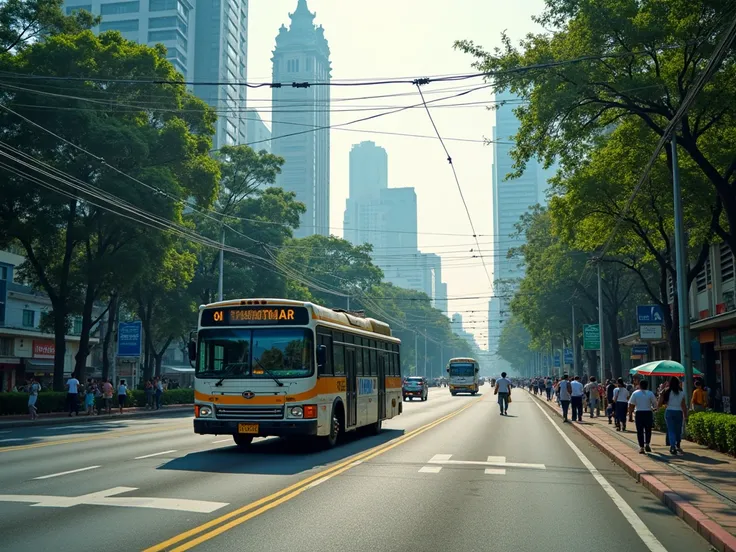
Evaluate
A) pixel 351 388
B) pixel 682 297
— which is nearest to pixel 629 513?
pixel 351 388

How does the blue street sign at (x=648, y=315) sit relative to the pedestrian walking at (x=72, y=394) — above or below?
above

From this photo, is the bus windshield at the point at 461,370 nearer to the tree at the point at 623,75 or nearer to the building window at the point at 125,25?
the tree at the point at 623,75

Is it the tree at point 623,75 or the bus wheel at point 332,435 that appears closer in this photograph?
the bus wheel at point 332,435

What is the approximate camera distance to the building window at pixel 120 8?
478 ft

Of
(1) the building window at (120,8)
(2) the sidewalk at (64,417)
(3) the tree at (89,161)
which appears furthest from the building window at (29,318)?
(1) the building window at (120,8)

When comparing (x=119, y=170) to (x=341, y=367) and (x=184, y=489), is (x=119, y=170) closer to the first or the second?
(x=341, y=367)

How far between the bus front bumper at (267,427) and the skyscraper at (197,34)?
12423 cm

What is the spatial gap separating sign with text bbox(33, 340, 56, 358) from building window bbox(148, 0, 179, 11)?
330ft

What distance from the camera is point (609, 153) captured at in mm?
28125

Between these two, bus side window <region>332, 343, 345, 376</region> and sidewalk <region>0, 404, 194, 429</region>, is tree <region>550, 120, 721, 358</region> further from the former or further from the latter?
sidewalk <region>0, 404, 194, 429</region>

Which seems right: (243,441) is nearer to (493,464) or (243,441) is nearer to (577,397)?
(493,464)

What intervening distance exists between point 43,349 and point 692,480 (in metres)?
50.3

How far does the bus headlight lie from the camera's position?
55.5ft

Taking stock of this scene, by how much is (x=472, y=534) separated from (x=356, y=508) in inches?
76.7
